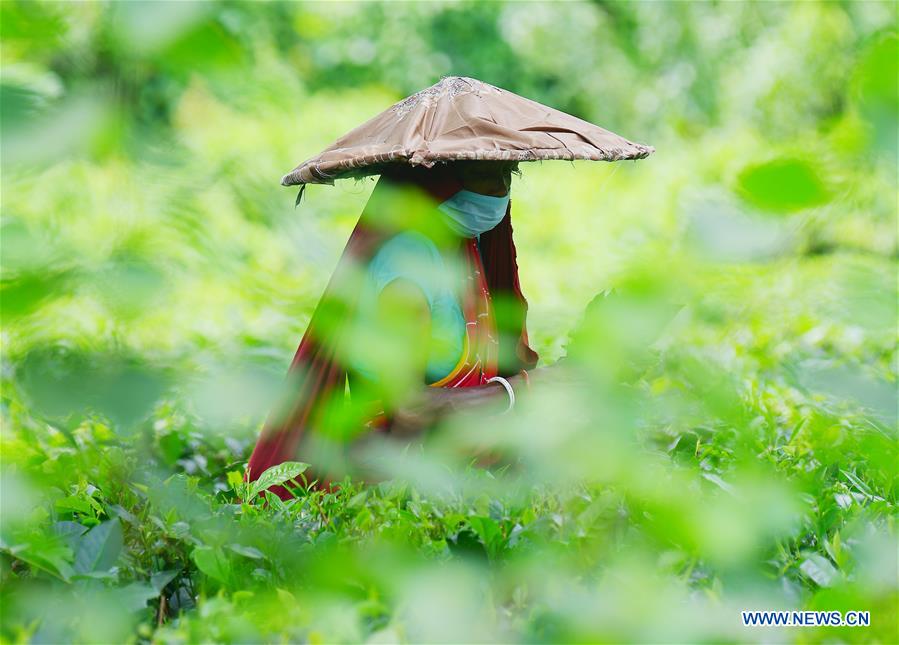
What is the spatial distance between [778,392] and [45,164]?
268 centimetres

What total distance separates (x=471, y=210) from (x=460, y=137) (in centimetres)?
31

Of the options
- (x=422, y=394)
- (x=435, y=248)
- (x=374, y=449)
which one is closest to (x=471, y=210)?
(x=435, y=248)

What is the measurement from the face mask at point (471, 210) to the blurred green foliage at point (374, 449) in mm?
328

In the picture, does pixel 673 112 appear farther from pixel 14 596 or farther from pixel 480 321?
pixel 14 596

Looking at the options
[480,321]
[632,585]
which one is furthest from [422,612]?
[480,321]

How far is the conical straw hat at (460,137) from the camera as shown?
77.0 inches

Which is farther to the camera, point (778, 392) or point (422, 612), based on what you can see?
point (778, 392)

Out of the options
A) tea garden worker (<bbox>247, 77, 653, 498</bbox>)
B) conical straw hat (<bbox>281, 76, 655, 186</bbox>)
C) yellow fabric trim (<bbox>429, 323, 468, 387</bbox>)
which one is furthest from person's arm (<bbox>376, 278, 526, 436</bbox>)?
conical straw hat (<bbox>281, 76, 655, 186</bbox>)

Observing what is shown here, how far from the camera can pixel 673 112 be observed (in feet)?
36.2

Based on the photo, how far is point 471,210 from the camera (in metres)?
2.28

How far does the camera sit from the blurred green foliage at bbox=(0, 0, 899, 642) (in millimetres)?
790

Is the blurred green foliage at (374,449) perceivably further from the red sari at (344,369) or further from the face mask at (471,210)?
the face mask at (471,210)

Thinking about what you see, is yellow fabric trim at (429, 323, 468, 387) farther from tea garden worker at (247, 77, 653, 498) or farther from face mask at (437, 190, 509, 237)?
face mask at (437, 190, 509, 237)

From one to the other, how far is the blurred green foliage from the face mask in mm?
328
